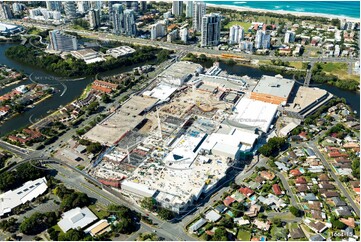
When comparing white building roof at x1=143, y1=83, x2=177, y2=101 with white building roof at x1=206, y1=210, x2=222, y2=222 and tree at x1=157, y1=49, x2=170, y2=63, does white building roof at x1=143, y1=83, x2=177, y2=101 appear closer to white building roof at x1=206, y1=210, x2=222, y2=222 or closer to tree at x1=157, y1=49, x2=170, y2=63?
tree at x1=157, y1=49, x2=170, y2=63

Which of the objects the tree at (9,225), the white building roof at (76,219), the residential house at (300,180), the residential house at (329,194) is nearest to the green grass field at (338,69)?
the residential house at (300,180)

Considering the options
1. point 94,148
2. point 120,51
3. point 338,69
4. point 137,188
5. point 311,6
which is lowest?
point 137,188

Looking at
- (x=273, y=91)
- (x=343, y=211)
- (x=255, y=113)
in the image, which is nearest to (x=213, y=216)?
(x=343, y=211)

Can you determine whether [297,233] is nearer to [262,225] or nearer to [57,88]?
[262,225]

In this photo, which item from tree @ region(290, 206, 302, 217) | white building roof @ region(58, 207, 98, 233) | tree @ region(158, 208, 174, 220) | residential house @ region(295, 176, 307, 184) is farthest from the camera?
residential house @ region(295, 176, 307, 184)

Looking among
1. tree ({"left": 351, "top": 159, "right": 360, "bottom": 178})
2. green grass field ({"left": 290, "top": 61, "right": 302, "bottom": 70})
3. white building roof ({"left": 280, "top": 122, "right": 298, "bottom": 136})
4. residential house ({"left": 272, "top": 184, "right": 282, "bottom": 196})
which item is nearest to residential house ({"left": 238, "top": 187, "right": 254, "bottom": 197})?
residential house ({"left": 272, "top": 184, "right": 282, "bottom": 196})
